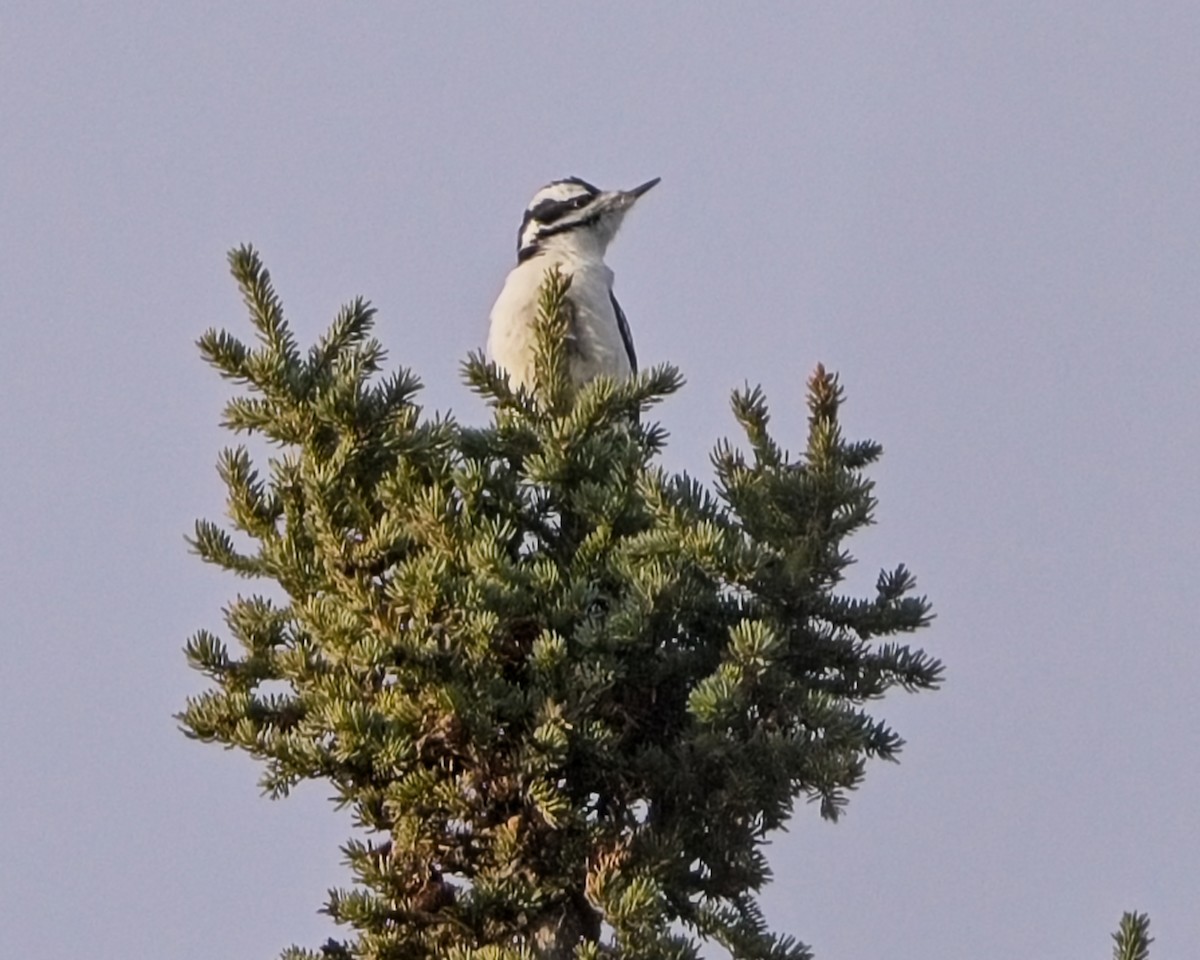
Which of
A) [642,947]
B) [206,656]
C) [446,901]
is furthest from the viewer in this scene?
[206,656]

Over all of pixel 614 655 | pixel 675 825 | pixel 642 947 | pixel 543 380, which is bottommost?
pixel 642 947

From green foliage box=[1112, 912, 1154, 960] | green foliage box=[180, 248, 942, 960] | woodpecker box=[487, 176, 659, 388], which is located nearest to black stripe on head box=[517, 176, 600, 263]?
woodpecker box=[487, 176, 659, 388]

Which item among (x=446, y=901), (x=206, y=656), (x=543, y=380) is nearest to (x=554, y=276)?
(x=543, y=380)

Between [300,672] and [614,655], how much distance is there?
81 centimetres

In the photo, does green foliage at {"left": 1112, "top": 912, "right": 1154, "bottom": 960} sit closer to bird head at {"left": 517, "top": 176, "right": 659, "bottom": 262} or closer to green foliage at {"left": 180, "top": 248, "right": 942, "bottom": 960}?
green foliage at {"left": 180, "top": 248, "right": 942, "bottom": 960}

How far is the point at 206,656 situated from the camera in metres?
4.72

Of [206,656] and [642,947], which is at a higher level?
[206,656]

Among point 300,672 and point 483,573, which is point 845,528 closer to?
point 483,573

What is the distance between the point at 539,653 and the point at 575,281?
15.5 feet

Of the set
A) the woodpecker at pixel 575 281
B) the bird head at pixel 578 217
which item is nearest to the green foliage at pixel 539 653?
the woodpecker at pixel 575 281

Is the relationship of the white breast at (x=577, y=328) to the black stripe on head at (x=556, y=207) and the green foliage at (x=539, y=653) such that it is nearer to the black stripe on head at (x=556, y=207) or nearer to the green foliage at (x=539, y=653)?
the black stripe on head at (x=556, y=207)

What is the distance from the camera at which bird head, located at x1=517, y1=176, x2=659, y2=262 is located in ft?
32.3

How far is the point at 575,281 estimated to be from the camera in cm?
895

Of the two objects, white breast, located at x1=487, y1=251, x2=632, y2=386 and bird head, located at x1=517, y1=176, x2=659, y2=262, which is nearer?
white breast, located at x1=487, y1=251, x2=632, y2=386
